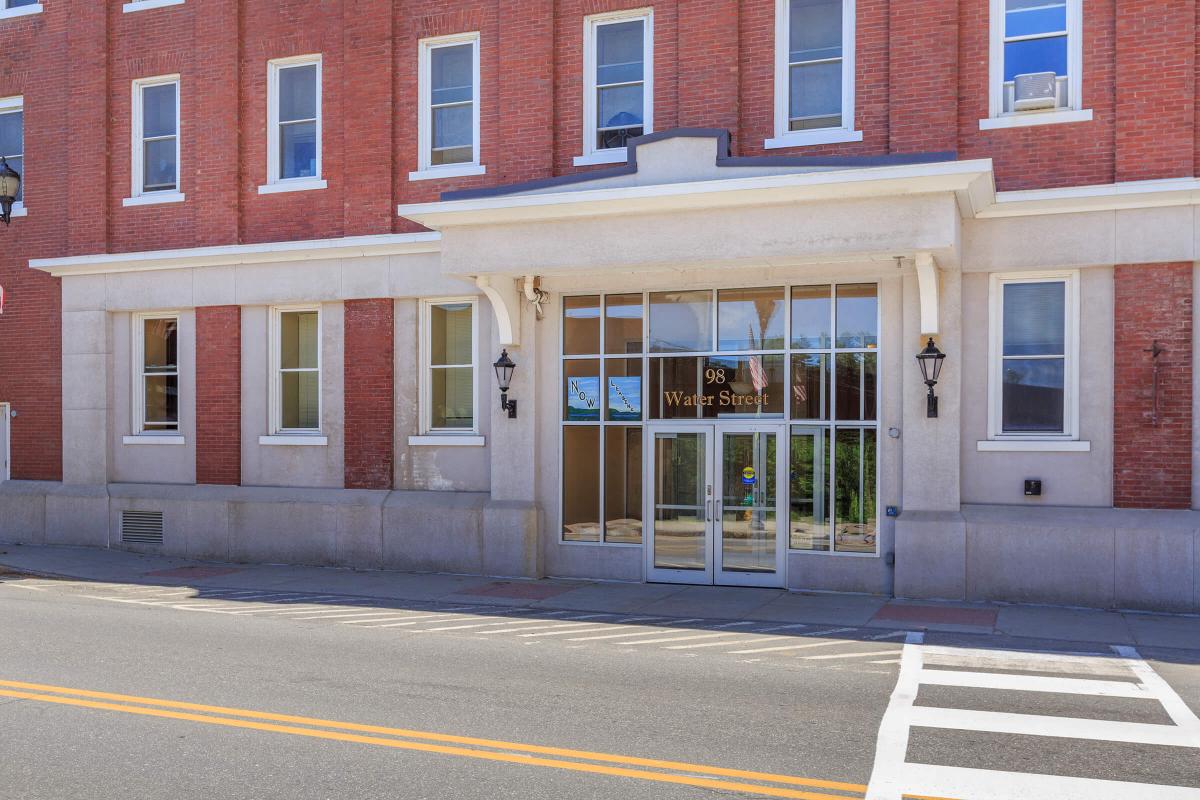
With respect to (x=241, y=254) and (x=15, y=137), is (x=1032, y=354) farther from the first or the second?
(x=15, y=137)

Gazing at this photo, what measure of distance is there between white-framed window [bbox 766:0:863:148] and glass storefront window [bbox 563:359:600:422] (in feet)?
12.8

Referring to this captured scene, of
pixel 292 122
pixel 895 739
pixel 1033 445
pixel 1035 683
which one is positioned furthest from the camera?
pixel 292 122

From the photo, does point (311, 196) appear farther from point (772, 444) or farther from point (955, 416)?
point (955, 416)

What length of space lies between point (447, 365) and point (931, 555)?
745 centimetres

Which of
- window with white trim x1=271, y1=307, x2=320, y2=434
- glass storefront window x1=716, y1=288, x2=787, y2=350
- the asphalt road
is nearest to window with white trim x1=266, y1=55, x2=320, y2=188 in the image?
window with white trim x1=271, y1=307, x2=320, y2=434

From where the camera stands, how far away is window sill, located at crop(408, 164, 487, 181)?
639 inches

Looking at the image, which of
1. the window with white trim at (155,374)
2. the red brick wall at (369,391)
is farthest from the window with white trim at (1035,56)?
the window with white trim at (155,374)

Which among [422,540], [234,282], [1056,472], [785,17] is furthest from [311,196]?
[1056,472]

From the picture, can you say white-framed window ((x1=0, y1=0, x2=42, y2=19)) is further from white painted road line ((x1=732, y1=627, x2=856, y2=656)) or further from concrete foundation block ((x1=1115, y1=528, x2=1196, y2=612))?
concrete foundation block ((x1=1115, y1=528, x2=1196, y2=612))

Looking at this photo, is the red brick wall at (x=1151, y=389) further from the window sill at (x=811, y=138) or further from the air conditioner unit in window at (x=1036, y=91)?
the window sill at (x=811, y=138)

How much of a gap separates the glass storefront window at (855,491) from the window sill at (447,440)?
16.9 feet

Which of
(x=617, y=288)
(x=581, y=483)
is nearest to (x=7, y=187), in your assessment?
(x=617, y=288)

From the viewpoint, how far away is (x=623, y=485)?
1535cm

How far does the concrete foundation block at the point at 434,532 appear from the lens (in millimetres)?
15820
